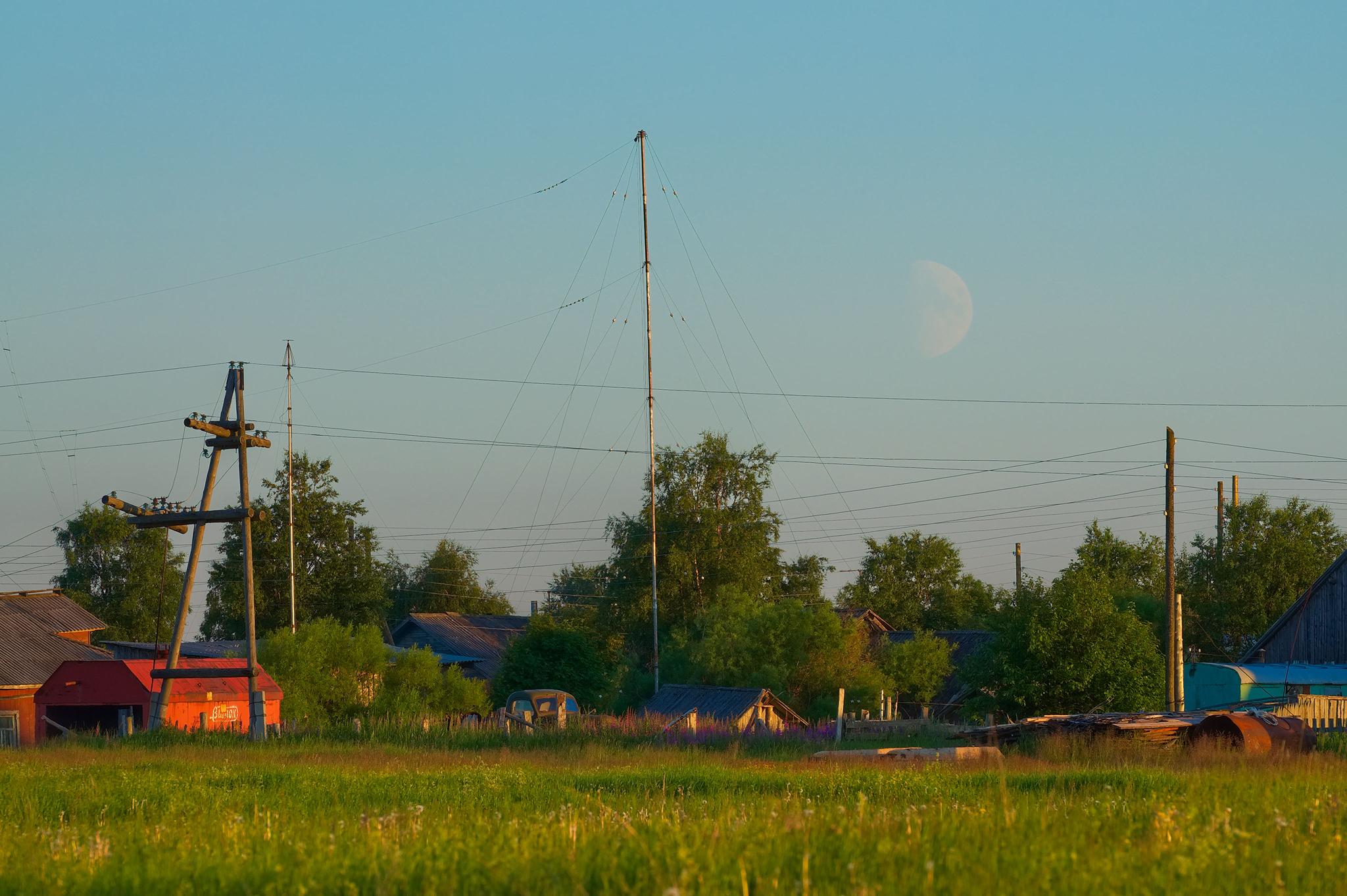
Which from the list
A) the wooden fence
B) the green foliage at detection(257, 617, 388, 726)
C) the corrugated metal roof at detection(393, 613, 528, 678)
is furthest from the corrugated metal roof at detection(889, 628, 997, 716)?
the wooden fence

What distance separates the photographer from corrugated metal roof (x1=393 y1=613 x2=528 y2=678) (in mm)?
80312

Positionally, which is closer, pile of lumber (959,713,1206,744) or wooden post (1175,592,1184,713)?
pile of lumber (959,713,1206,744)

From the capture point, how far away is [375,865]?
19.7ft

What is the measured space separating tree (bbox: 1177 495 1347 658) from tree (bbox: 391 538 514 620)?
→ 66.7m

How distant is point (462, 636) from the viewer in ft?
274

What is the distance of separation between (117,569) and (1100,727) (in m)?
79.0

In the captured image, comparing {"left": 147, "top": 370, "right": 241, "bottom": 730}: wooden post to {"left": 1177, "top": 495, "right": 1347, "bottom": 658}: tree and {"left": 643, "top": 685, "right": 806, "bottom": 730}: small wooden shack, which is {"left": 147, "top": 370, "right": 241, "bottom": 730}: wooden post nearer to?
{"left": 643, "top": 685, "right": 806, "bottom": 730}: small wooden shack

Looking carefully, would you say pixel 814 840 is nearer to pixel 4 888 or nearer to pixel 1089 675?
pixel 4 888

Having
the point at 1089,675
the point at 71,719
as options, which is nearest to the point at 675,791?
the point at 1089,675

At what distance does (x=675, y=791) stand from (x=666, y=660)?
46.0 metres

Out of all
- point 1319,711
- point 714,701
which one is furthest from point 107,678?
point 1319,711

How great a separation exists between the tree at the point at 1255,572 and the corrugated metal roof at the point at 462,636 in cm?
4080

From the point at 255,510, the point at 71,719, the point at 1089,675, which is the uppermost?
the point at 255,510

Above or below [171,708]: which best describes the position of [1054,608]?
above
